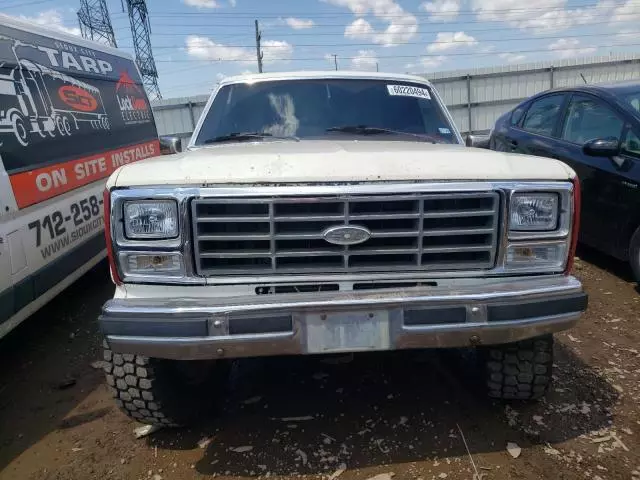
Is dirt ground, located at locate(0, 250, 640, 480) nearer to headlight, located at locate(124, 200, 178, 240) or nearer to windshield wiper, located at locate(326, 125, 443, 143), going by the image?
headlight, located at locate(124, 200, 178, 240)

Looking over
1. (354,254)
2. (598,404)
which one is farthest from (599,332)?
(354,254)

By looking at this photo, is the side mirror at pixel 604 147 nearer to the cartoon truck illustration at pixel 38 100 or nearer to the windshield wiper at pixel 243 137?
the windshield wiper at pixel 243 137

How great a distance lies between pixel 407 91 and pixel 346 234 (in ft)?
6.54

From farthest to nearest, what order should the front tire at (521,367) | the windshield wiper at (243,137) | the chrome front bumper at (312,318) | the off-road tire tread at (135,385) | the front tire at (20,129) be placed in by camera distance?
the front tire at (20,129)
the windshield wiper at (243,137)
the front tire at (521,367)
the off-road tire tread at (135,385)
the chrome front bumper at (312,318)

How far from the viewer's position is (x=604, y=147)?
4.24 metres

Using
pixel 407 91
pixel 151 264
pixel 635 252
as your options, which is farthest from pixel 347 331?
pixel 635 252

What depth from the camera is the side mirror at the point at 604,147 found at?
4.24 metres

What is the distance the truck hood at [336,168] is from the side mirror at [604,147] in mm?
2217

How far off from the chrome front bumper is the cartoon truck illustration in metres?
2.10

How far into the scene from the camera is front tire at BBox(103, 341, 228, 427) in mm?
2486

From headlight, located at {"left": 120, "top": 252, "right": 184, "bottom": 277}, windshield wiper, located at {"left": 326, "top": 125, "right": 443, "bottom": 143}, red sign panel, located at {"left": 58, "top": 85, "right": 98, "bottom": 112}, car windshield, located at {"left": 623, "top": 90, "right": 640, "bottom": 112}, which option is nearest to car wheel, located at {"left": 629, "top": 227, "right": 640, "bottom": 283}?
car windshield, located at {"left": 623, "top": 90, "right": 640, "bottom": 112}

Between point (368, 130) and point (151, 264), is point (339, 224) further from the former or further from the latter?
point (368, 130)

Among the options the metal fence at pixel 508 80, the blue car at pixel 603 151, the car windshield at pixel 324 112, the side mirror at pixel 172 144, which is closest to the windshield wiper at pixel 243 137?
the car windshield at pixel 324 112

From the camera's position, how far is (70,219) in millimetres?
4008
